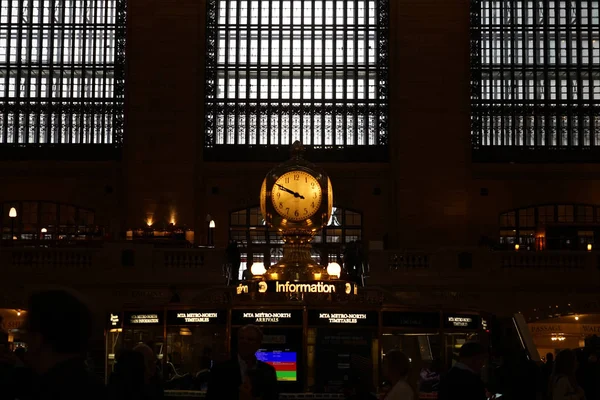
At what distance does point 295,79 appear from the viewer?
121 ft

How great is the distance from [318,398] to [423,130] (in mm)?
Answer: 27669

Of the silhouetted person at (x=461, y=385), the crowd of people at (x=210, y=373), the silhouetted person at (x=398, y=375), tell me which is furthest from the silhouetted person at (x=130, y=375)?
the silhouetted person at (x=461, y=385)

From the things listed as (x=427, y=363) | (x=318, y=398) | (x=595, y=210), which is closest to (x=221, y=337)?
(x=318, y=398)

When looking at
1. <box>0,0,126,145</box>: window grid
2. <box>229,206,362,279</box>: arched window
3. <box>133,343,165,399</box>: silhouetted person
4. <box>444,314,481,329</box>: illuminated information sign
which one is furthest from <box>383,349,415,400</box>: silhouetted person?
<box>0,0,126,145</box>: window grid

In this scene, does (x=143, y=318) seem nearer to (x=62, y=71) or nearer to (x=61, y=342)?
(x=61, y=342)

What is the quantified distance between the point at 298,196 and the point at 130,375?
390 centimetres

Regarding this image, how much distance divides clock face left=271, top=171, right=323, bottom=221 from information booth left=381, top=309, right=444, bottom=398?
1814mm

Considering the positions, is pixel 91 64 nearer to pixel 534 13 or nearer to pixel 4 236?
pixel 4 236

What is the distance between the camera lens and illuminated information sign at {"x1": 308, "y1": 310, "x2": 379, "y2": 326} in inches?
327

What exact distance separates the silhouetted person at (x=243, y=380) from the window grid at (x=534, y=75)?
1186 inches

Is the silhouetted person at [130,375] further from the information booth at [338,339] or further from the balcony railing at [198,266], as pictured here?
the balcony railing at [198,266]

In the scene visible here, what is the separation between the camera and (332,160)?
120 ft

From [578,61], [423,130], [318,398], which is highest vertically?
[578,61]

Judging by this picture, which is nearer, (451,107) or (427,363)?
(427,363)
